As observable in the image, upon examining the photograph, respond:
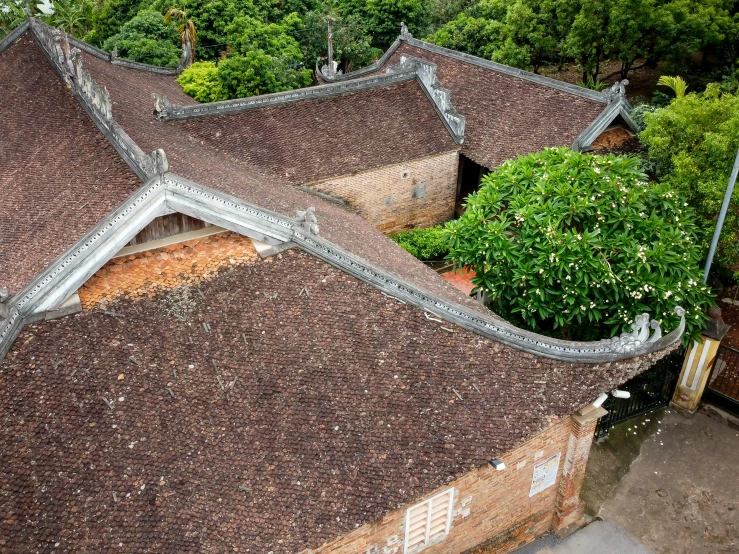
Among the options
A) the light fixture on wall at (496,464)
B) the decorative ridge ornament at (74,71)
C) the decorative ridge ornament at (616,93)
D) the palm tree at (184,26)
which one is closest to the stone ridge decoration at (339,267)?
the light fixture on wall at (496,464)

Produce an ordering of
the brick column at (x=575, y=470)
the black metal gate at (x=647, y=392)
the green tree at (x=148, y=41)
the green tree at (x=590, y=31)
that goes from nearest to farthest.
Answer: the brick column at (x=575, y=470), the black metal gate at (x=647, y=392), the green tree at (x=590, y=31), the green tree at (x=148, y=41)

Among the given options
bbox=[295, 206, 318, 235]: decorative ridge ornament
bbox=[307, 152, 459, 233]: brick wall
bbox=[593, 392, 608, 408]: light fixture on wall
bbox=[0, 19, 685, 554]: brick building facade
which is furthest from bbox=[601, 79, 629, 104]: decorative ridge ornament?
bbox=[295, 206, 318, 235]: decorative ridge ornament

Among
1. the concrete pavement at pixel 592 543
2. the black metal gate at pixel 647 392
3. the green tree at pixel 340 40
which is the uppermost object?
the green tree at pixel 340 40

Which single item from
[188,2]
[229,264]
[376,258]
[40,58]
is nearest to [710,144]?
[376,258]

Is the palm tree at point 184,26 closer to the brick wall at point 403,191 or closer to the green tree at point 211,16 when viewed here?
the green tree at point 211,16

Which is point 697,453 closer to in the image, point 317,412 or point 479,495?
point 479,495

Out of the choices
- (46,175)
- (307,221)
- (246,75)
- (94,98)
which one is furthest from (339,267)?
(246,75)
